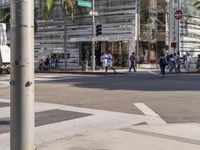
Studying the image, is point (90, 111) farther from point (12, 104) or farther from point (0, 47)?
point (0, 47)

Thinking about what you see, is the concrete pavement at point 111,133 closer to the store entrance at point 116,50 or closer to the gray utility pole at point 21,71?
the gray utility pole at point 21,71

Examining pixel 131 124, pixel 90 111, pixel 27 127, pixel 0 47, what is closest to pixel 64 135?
pixel 131 124

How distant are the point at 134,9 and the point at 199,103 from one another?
102 feet

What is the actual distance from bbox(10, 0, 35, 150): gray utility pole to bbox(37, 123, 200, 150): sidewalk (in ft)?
10.3

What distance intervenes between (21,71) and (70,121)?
6.23 meters

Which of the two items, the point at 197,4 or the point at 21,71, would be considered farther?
the point at 197,4

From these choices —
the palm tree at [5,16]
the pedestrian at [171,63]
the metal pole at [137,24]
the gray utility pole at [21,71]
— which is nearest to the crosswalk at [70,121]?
the gray utility pole at [21,71]

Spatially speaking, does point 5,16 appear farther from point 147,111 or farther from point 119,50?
point 147,111

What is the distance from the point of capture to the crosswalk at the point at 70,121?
9.23 meters

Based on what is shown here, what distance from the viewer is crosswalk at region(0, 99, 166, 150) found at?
9.23m

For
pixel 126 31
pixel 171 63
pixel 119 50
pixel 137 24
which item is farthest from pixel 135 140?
pixel 119 50

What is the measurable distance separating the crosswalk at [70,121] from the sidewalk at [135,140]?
1.39 ft

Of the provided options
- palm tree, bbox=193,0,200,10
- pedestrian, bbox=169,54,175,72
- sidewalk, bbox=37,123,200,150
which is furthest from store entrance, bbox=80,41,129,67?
sidewalk, bbox=37,123,200,150

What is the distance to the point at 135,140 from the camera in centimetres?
845
